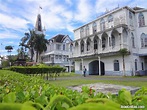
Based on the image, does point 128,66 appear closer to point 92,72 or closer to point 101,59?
point 101,59

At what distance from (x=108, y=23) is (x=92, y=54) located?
18.0 ft

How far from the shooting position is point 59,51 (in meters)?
41.4

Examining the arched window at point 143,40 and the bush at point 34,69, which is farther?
the arched window at point 143,40

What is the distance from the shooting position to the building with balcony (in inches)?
1609

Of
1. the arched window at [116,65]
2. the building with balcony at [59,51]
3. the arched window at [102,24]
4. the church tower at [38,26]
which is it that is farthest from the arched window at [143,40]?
the church tower at [38,26]

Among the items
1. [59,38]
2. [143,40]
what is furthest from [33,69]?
[59,38]

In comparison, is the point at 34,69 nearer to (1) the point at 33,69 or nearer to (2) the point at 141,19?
(1) the point at 33,69

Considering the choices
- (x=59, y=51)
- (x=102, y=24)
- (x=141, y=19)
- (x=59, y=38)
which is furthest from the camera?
(x=59, y=38)

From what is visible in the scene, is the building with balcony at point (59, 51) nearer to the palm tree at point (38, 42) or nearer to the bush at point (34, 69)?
the palm tree at point (38, 42)

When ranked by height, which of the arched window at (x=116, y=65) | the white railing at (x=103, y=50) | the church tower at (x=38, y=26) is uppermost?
the church tower at (x=38, y=26)

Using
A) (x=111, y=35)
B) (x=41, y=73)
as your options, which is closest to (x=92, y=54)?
(x=111, y=35)

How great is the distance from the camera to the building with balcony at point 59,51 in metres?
40.9

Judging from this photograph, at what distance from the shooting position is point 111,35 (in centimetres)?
2327

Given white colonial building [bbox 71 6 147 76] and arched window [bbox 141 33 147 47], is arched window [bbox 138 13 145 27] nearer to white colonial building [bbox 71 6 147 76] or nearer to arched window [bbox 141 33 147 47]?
white colonial building [bbox 71 6 147 76]
